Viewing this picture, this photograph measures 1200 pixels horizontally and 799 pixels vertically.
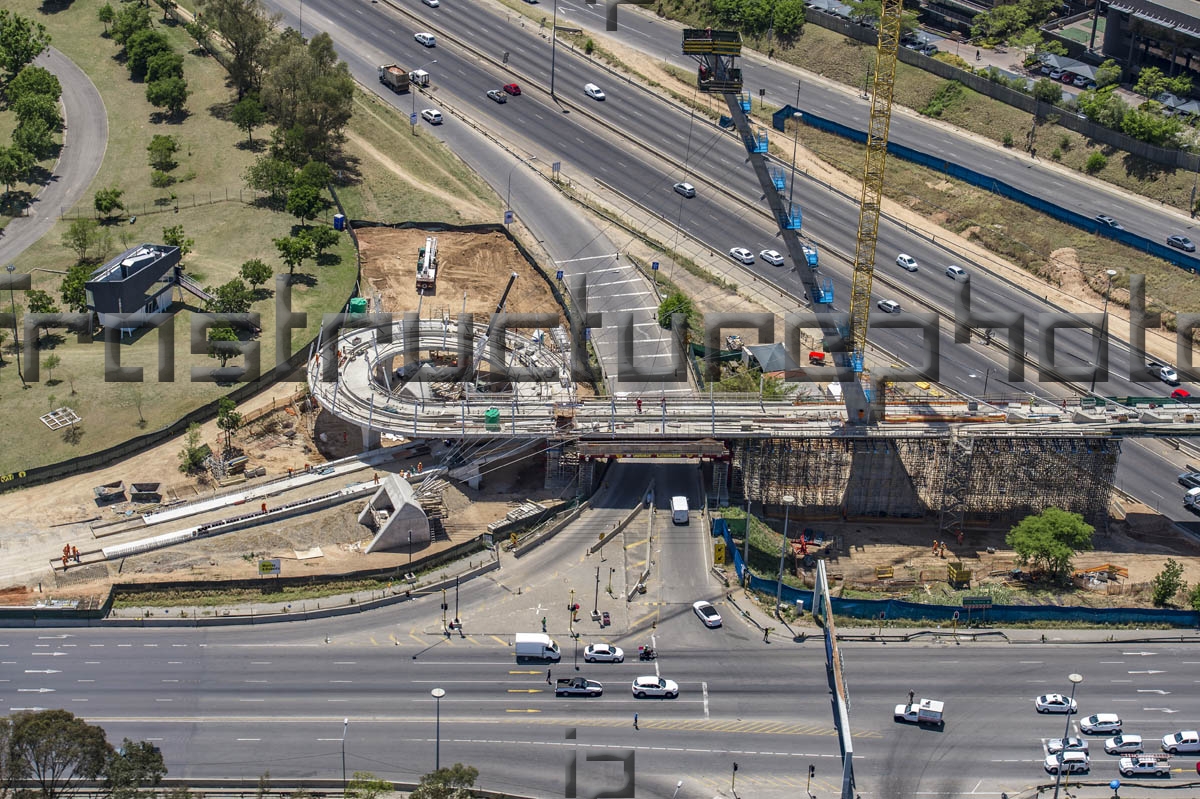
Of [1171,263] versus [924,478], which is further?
[1171,263]

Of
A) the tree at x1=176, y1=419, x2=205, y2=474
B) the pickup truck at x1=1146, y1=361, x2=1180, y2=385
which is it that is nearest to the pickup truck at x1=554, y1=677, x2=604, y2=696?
the tree at x1=176, y1=419, x2=205, y2=474

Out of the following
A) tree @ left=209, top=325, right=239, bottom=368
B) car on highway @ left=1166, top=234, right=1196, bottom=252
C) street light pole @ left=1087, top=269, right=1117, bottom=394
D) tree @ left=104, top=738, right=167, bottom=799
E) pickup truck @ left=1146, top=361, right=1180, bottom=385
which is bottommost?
tree @ left=104, top=738, right=167, bottom=799

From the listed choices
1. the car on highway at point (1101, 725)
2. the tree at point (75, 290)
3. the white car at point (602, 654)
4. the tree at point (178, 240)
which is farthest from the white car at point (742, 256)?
the car on highway at point (1101, 725)

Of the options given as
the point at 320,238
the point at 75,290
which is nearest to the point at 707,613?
the point at 320,238

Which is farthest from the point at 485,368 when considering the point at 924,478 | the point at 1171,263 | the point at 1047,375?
the point at 1171,263

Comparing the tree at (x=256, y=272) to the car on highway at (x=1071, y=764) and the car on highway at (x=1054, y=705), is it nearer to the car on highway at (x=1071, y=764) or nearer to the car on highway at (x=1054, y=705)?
the car on highway at (x=1054, y=705)

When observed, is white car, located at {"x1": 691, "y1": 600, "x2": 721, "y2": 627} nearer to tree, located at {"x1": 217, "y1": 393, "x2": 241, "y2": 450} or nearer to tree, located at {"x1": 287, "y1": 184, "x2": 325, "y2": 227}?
tree, located at {"x1": 217, "y1": 393, "x2": 241, "y2": 450}

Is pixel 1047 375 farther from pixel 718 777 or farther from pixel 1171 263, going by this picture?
pixel 718 777
